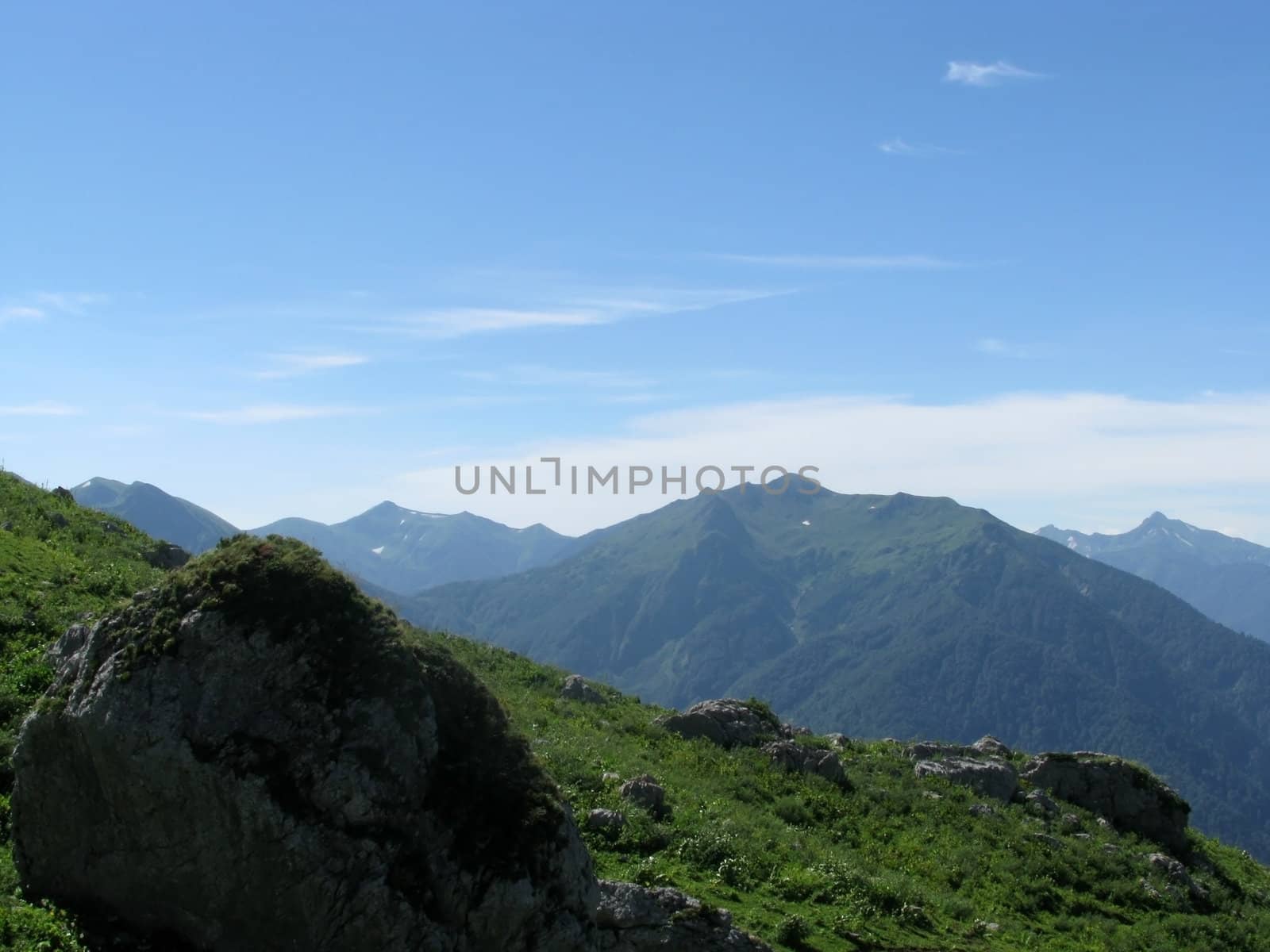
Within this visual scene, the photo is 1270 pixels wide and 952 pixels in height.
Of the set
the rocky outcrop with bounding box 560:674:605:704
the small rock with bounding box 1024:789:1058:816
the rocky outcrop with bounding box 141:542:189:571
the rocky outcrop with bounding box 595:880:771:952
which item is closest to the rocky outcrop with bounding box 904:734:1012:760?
the small rock with bounding box 1024:789:1058:816

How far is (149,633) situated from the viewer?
12.5 meters

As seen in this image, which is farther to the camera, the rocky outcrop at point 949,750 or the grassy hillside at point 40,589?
the rocky outcrop at point 949,750

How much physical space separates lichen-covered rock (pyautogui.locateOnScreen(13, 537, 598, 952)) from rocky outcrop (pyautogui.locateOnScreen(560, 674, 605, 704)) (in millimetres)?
18764

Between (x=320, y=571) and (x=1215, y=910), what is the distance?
22.9m

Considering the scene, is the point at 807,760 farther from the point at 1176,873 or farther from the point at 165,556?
the point at 165,556

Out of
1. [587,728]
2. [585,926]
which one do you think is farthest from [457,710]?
[587,728]

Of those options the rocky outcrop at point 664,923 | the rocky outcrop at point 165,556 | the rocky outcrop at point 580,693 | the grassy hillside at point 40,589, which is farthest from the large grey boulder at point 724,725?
the rocky outcrop at point 165,556

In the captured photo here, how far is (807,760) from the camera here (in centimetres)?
2742

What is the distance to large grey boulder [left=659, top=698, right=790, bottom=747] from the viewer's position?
28.7 metres

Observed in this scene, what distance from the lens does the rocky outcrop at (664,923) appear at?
46.6ft

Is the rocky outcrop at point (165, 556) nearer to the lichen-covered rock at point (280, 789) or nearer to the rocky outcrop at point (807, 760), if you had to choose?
the rocky outcrop at point (807, 760)

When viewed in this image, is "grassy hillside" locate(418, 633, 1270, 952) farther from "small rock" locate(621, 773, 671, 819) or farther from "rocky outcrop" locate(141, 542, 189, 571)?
"rocky outcrop" locate(141, 542, 189, 571)

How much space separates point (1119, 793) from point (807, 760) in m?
10.0

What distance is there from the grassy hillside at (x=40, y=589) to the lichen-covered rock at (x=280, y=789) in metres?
0.78
